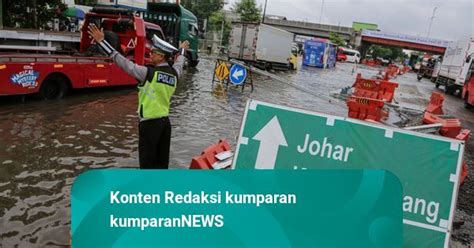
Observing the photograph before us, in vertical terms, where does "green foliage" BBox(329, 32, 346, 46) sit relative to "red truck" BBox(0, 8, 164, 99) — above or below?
above

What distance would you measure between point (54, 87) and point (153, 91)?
7.37 metres

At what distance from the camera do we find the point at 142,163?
472 cm

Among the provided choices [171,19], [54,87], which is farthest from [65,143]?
[171,19]

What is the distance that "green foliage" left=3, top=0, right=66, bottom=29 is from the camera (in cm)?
1727

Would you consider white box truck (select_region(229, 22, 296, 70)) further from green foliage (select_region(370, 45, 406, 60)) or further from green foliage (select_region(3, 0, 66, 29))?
green foliage (select_region(370, 45, 406, 60))

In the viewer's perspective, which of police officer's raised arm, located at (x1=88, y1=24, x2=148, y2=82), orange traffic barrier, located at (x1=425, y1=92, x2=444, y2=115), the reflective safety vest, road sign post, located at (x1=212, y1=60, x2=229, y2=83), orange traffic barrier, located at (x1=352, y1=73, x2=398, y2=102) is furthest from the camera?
road sign post, located at (x1=212, y1=60, x2=229, y2=83)

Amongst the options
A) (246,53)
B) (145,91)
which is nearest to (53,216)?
(145,91)

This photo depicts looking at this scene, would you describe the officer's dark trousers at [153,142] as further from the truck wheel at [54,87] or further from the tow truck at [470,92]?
the tow truck at [470,92]

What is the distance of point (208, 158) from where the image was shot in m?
4.77

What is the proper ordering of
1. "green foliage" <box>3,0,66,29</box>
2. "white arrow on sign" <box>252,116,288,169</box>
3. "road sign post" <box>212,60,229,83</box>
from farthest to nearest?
"green foliage" <box>3,0,66,29</box> < "road sign post" <box>212,60,229,83</box> < "white arrow on sign" <box>252,116,288,169</box>

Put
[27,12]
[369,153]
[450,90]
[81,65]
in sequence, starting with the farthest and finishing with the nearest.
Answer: [450,90] → [27,12] → [81,65] → [369,153]

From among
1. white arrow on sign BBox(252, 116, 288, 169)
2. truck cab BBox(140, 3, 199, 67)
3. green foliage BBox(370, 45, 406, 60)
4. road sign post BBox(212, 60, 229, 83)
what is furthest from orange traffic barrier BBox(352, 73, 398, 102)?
green foliage BBox(370, 45, 406, 60)

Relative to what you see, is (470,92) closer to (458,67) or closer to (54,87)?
(458,67)

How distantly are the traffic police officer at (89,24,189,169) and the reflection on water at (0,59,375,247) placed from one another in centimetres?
125
